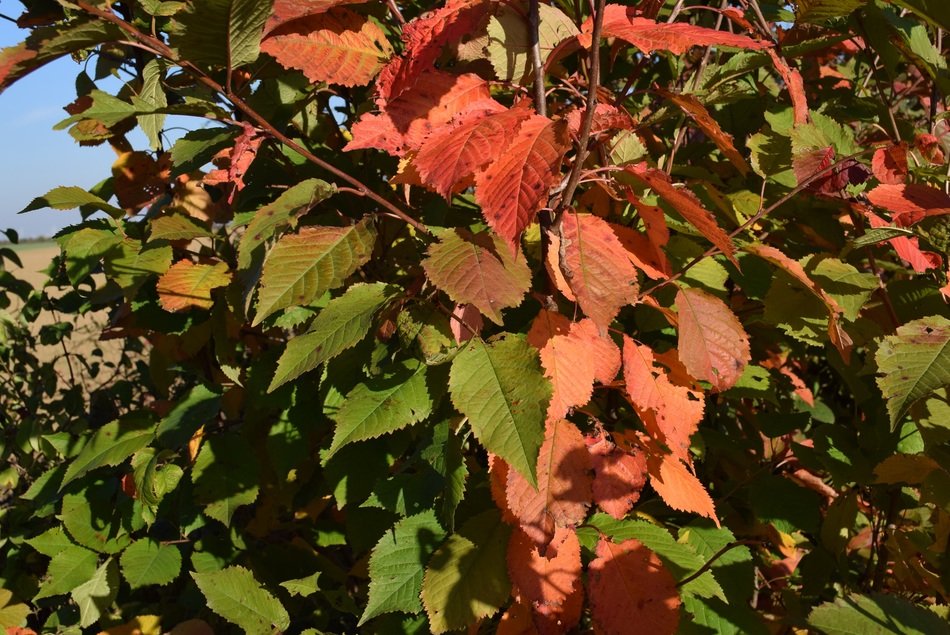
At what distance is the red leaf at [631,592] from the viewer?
1.08 meters

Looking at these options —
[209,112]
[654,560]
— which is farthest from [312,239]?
[654,560]

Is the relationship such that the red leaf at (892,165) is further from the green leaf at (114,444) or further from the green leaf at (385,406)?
the green leaf at (114,444)

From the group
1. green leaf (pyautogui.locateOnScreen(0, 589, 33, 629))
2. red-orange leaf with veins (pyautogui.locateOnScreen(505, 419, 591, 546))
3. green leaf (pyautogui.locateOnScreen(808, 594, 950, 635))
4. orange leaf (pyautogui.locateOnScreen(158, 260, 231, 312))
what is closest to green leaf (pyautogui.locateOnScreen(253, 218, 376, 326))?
red-orange leaf with veins (pyautogui.locateOnScreen(505, 419, 591, 546))

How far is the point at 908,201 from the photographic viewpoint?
122 cm

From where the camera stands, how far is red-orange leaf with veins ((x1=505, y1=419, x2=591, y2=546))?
103 centimetres

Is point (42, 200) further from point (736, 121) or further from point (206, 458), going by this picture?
point (736, 121)

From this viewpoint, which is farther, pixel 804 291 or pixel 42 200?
pixel 42 200

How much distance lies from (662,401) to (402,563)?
54 centimetres

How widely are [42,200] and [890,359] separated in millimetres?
1761

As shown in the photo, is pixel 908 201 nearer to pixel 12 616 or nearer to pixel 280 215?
pixel 280 215

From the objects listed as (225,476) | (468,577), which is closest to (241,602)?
(225,476)

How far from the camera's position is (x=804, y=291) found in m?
1.38

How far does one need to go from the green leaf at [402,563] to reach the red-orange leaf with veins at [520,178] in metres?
0.67

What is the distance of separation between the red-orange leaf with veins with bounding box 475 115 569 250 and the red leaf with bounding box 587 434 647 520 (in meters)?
0.44
